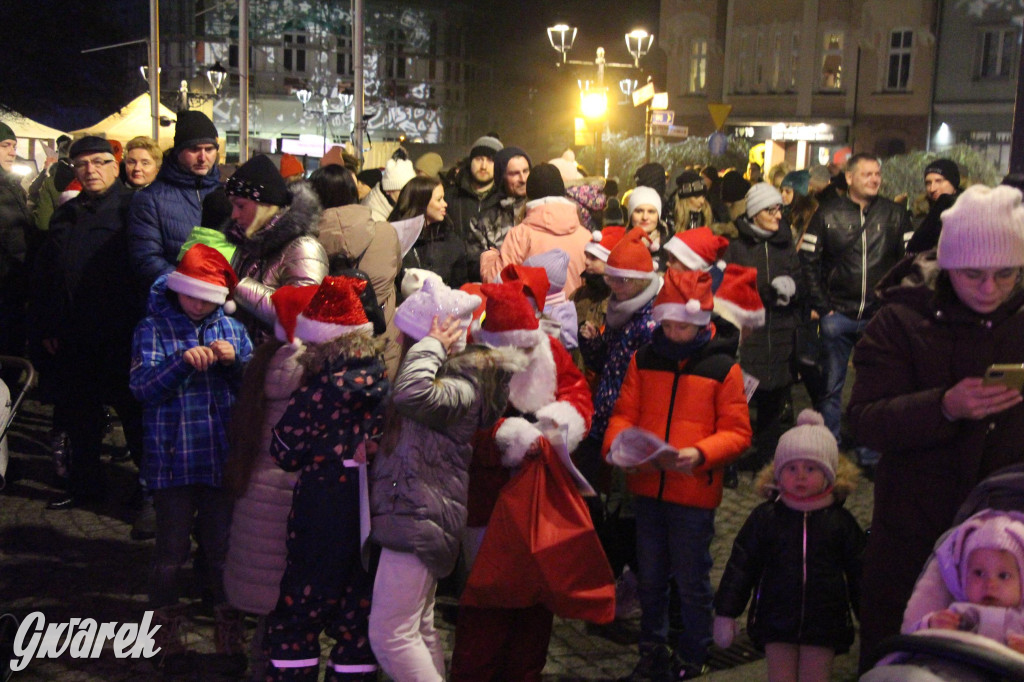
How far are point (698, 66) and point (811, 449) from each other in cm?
4225

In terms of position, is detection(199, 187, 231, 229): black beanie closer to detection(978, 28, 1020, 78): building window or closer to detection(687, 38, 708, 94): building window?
detection(978, 28, 1020, 78): building window

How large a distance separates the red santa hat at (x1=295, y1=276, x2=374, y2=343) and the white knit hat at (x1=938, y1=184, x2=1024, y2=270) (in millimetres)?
2184

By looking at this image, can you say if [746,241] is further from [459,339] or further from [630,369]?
[459,339]

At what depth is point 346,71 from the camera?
87.1m

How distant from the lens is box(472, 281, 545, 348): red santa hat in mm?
4680

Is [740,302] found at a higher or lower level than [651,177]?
lower

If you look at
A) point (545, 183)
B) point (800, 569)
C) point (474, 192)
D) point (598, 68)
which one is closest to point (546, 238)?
point (545, 183)

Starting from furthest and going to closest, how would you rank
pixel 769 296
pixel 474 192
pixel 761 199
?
pixel 474 192
pixel 769 296
pixel 761 199

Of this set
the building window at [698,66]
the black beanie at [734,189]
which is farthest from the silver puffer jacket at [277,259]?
the building window at [698,66]

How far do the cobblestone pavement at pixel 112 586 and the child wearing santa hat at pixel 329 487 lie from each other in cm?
85

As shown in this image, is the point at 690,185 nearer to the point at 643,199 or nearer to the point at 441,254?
the point at 643,199

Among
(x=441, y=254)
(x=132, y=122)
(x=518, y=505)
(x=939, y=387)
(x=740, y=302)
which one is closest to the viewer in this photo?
(x=939, y=387)

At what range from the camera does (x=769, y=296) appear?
8102mm

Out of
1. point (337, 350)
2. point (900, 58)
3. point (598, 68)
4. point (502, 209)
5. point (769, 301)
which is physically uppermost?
point (900, 58)
